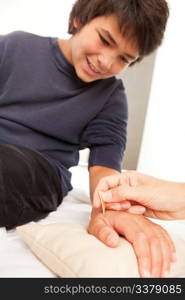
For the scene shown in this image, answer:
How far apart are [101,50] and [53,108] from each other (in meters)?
0.26

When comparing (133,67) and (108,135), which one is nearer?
(108,135)

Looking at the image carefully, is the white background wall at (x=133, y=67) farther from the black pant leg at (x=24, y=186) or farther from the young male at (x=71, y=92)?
the black pant leg at (x=24, y=186)

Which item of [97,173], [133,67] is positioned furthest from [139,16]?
[133,67]

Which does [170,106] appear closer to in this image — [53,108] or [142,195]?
[53,108]

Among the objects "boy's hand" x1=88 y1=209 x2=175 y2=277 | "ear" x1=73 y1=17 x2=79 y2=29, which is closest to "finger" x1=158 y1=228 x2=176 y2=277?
"boy's hand" x1=88 y1=209 x2=175 y2=277

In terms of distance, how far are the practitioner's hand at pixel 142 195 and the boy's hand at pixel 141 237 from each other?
3 cm

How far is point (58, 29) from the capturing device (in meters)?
2.51

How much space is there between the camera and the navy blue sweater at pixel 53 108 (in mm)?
1179

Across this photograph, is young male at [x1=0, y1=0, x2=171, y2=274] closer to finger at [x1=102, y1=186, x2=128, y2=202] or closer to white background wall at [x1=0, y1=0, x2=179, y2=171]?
finger at [x1=102, y1=186, x2=128, y2=202]

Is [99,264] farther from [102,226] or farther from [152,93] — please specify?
[152,93]

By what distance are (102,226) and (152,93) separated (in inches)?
61.1

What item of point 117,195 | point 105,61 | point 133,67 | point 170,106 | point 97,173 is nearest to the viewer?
point 117,195

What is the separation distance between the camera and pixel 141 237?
75 centimetres

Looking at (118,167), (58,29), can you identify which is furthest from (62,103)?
(58,29)
